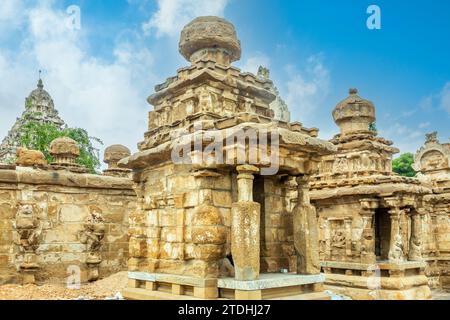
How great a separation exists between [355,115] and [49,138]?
16.8 metres

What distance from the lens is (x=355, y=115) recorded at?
11.6 meters

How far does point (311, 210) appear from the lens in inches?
234

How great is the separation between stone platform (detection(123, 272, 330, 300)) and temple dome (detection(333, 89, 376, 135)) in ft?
22.1

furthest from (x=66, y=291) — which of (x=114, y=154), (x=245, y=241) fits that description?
(x=114, y=154)

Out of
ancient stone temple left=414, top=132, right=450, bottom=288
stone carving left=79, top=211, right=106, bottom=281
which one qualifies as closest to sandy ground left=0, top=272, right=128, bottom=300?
stone carving left=79, top=211, right=106, bottom=281

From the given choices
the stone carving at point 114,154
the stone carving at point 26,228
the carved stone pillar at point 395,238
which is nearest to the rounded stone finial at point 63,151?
the stone carving at point 114,154

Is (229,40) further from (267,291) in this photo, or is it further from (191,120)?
(267,291)

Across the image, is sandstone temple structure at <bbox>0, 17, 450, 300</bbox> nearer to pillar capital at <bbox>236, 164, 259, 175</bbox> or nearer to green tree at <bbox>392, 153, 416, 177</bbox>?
pillar capital at <bbox>236, 164, 259, 175</bbox>

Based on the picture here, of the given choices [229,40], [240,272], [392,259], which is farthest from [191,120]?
[392,259]

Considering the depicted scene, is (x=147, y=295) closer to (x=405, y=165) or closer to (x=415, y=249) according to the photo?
(x=415, y=249)

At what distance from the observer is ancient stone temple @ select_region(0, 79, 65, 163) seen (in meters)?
23.6

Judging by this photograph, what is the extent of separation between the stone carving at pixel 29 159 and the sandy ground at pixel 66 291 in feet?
7.39

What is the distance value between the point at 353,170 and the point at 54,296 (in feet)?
24.5

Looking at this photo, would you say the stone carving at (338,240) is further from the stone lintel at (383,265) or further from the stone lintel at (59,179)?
the stone lintel at (59,179)
